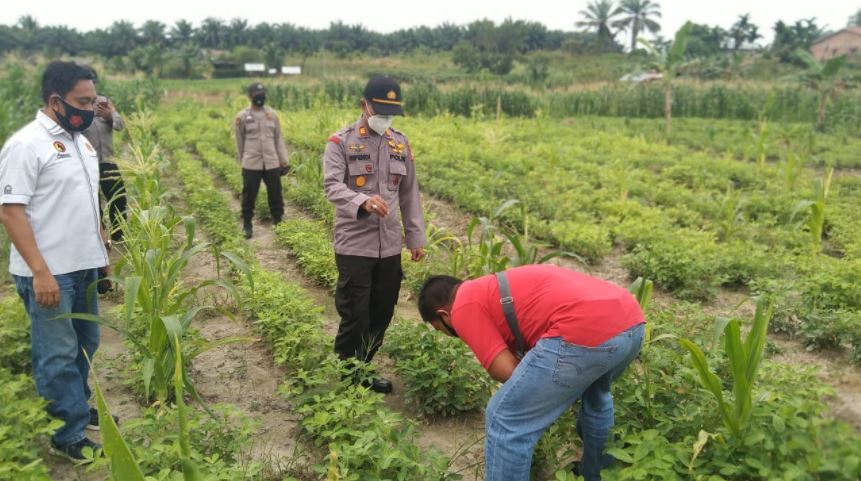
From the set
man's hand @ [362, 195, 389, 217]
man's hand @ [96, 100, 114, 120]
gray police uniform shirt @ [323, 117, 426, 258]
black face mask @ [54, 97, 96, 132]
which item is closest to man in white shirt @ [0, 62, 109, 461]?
black face mask @ [54, 97, 96, 132]

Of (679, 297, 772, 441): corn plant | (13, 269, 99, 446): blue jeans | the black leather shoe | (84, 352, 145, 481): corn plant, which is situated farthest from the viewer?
the black leather shoe

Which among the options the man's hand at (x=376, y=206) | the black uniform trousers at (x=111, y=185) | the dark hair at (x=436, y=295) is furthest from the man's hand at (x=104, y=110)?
the dark hair at (x=436, y=295)

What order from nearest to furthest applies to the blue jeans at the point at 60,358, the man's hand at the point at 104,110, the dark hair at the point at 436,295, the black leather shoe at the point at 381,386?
the dark hair at the point at 436,295 → the blue jeans at the point at 60,358 → the black leather shoe at the point at 381,386 → the man's hand at the point at 104,110

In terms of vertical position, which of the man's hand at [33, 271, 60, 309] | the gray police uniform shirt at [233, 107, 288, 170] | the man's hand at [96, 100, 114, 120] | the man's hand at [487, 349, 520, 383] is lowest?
the man's hand at [487, 349, 520, 383]

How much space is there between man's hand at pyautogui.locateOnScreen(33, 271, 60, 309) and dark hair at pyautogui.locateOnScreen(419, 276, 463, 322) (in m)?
1.75

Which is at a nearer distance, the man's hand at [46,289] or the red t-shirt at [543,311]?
the red t-shirt at [543,311]

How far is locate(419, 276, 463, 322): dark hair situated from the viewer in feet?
9.24

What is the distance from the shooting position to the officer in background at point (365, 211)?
3859 millimetres

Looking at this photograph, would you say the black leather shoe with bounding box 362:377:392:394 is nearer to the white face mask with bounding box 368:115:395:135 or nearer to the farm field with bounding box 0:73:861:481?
the farm field with bounding box 0:73:861:481

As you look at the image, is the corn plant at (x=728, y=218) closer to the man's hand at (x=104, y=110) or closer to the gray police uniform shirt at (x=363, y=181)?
the gray police uniform shirt at (x=363, y=181)

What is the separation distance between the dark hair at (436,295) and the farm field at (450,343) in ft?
1.82

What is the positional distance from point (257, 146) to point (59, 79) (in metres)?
4.17

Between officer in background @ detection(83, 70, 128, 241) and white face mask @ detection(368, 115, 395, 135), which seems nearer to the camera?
white face mask @ detection(368, 115, 395, 135)

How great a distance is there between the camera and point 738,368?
2.51 meters
